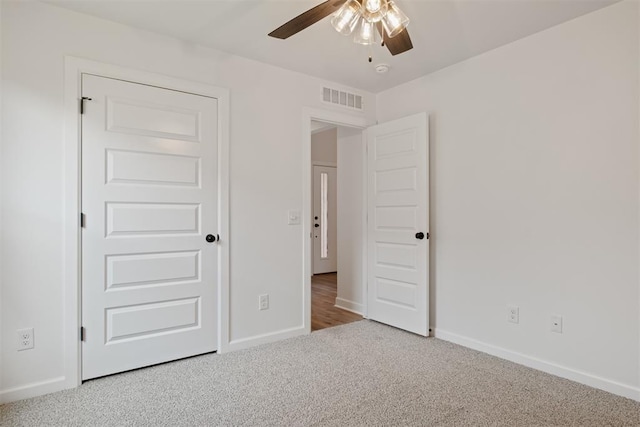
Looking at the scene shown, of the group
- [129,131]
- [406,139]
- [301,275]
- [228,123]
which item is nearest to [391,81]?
[406,139]

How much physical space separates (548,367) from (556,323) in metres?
0.32

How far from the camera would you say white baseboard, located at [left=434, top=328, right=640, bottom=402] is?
2275mm

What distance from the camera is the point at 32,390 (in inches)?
88.4

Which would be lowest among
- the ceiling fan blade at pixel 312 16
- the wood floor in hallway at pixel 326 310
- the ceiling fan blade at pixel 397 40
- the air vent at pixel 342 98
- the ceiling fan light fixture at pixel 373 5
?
the wood floor in hallway at pixel 326 310

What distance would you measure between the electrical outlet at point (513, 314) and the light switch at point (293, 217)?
1876 millimetres

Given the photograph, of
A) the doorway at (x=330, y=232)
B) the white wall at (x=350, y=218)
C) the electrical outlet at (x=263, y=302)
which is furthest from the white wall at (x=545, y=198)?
the electrical outlet at (x=263, y=302)

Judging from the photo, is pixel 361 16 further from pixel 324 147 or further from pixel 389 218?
pixel 324 147

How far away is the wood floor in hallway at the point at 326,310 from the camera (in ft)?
12.6

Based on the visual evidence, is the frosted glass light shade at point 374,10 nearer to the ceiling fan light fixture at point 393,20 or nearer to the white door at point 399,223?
the ceiling fan light fixture at point 393,20

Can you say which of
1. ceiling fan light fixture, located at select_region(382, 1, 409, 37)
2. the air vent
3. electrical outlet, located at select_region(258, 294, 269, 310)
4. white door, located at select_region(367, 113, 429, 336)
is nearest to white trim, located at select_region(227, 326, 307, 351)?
electrical outlet, located at select_region(258, 294, 269, 310)

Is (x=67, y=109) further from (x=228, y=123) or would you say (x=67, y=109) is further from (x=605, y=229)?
(x=605, y=229)

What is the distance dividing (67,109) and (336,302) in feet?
10.9

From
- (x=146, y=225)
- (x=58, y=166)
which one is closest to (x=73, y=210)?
(x=58, y=166)

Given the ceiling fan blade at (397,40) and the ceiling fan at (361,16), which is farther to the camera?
the ceiling fan blade at (397,40)
